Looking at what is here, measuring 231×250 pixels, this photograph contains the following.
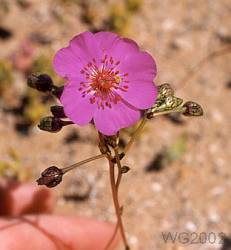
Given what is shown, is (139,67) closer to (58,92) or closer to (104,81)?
(104,81)

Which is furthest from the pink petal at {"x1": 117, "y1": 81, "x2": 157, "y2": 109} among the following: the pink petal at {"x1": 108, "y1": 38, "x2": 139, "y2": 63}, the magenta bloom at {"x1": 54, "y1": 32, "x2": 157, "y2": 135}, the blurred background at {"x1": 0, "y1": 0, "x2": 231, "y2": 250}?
the blurred background at {"x1": 0, "y1": 0, "x2": 231, "y2": 250}

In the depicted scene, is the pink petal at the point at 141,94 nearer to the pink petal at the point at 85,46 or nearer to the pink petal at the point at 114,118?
the pink petal at the point at 114,118

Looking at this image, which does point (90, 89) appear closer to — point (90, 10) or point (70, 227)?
point (70, 227)

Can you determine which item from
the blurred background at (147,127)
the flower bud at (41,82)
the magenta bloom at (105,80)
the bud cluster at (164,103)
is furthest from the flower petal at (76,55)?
the blurred background at (147,127)

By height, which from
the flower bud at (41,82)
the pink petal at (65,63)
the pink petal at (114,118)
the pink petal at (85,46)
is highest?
the pink petal at (85,46)

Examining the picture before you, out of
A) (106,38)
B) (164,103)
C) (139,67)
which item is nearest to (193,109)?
(164,103)

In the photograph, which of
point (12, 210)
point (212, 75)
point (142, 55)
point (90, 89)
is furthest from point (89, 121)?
point (212, 75)

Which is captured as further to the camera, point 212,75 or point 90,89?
point 212,75
